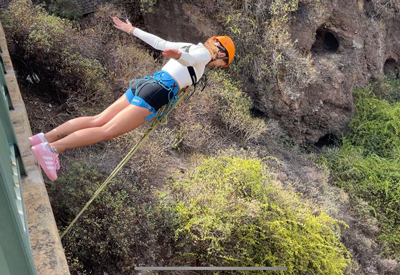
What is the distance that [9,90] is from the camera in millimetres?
4059

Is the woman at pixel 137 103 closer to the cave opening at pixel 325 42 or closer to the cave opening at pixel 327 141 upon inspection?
the cave opening at pixel 327 141

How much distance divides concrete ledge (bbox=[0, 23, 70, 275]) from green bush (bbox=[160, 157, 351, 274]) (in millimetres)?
1676

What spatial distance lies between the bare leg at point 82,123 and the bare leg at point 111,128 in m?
0.13

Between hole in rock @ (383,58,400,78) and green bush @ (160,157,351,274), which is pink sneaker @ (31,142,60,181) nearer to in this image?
green bush @ (160,157,351,274)

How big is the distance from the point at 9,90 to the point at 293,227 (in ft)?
11.0

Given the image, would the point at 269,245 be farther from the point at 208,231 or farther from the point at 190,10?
the point at 190,10

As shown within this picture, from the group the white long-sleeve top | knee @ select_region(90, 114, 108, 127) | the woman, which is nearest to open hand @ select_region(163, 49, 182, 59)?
the woman

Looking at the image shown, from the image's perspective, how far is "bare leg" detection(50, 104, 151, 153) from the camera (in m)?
3.56

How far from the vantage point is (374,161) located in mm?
8062

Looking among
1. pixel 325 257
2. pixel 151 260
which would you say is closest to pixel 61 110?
pixel 151 260

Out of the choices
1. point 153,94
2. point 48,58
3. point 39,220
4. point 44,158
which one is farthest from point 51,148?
point 48,58

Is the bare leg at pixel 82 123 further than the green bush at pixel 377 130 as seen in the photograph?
No

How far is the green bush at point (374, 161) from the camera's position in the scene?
7.37m

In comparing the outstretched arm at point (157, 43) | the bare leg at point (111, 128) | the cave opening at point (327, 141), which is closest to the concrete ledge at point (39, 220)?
the bare leg at point (111, 128)
